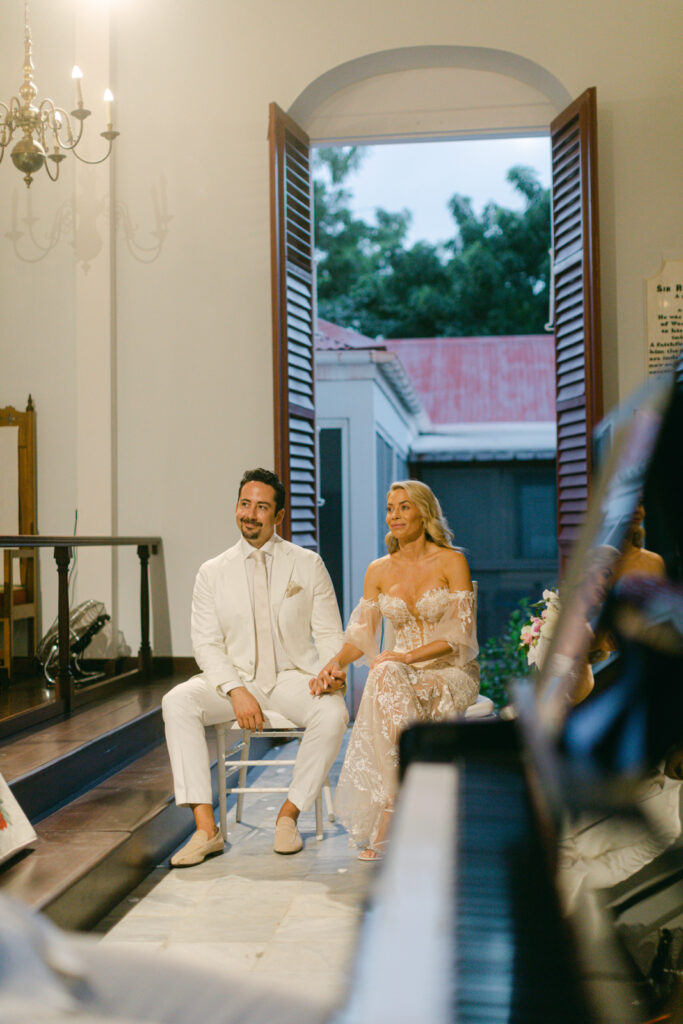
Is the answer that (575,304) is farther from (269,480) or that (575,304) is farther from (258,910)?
(258,910)

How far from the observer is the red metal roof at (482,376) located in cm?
1734

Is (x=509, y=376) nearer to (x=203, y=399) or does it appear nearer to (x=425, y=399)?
Result: (x=425, y=399)

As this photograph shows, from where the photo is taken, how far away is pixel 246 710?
11.0 feet

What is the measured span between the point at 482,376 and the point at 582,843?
17.3m

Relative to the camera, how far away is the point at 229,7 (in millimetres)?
5059

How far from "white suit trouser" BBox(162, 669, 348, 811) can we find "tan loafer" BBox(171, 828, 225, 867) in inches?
4.6

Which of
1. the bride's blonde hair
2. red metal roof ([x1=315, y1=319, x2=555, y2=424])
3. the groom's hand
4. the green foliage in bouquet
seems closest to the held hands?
the groom's hand

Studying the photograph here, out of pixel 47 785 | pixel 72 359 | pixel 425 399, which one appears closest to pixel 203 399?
pixel 72 359

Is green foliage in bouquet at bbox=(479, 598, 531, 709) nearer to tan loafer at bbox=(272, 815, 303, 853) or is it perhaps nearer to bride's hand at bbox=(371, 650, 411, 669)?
bride's hand at bbox=(371, 650, 411, 669)

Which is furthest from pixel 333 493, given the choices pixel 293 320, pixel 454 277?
pixel 454 277

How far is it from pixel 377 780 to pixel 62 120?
150 inches

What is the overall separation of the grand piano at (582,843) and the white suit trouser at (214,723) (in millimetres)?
2623

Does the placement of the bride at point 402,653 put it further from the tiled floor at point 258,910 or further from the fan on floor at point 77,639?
the fan on floor at point 77,639

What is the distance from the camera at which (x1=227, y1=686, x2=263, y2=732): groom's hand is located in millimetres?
3342
